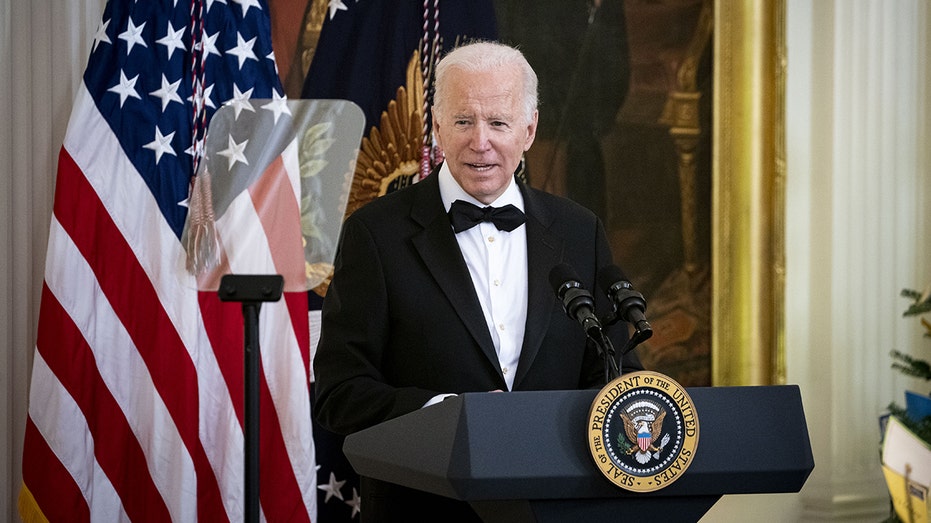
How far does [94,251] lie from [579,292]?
254 centimetres

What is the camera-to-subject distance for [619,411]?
1.46 metres

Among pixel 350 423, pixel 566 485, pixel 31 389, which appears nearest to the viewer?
pixel 566 485

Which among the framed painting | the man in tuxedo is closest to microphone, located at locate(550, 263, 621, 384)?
the man in tuxedo

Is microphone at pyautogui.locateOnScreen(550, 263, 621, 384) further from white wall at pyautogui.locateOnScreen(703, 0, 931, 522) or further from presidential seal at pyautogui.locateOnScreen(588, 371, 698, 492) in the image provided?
white wall at pyautogui.locateOnScreen(703, 0, 931, 522)

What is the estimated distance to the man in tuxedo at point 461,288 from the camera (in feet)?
7.06

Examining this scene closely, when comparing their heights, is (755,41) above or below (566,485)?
above

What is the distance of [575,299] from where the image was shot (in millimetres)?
1646

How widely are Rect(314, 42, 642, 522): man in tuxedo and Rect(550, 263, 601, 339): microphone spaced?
0.35 m

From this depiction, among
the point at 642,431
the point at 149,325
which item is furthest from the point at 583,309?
the point at 149,325

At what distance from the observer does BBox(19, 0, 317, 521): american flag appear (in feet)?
11.9

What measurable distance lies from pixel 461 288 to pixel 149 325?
194cm

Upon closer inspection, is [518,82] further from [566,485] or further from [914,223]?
[914,223]

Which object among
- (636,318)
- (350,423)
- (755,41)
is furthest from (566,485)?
(755,41)

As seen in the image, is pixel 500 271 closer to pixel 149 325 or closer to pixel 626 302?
pixel 626 302
